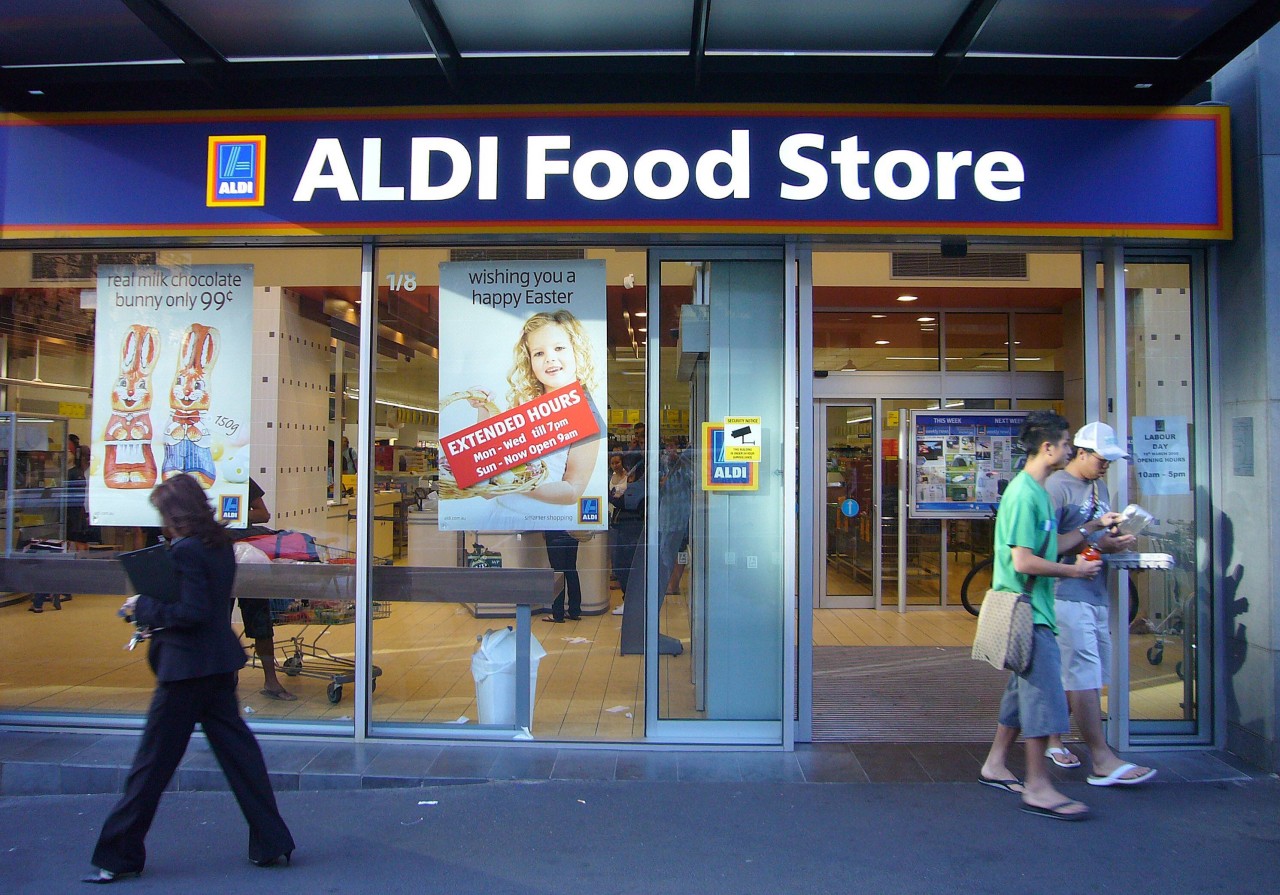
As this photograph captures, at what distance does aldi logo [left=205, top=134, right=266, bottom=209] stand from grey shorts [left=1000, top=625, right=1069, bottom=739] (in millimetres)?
4807

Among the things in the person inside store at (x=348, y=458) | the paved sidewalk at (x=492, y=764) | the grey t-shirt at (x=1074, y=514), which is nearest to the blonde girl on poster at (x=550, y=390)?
the person inside store at (x=348, y=458)

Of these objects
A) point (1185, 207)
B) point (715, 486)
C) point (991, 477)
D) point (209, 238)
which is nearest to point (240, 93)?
point (209, 238)

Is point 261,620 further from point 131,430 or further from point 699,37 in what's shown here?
point 699,37

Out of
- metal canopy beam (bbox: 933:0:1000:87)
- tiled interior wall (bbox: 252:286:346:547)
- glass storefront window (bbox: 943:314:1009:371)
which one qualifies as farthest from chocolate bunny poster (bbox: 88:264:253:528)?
glass storefront window (bbox: 943:314:1009:371)

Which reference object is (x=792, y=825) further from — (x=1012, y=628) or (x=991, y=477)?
(x=991, y=477)

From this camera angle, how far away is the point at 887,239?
5012mm

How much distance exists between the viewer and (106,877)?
11.4 feet

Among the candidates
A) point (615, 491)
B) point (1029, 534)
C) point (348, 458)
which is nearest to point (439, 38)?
point (348, 458)

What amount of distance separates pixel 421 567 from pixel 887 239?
134 inches

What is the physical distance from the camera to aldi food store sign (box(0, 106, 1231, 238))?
4906mm

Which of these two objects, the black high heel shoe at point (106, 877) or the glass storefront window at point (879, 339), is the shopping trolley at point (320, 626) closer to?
the black high heel shoe at point (106, 877)

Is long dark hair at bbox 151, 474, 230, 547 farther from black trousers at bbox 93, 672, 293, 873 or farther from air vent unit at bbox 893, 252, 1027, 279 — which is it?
air vent unit at bbox 893, 252, 1027, 279

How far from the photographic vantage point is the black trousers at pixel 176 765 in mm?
3422

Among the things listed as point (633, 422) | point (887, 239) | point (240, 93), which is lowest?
point (633, 422)
